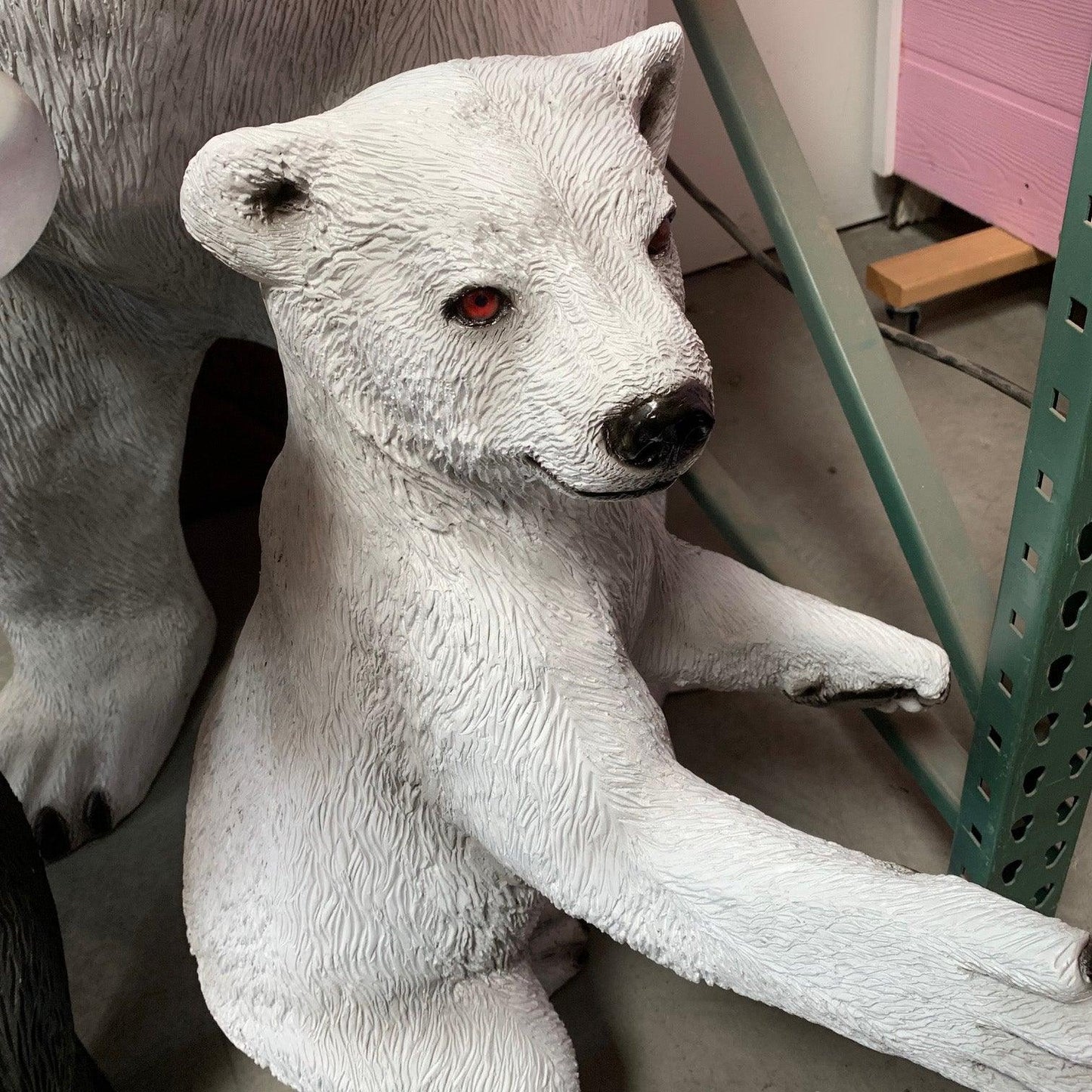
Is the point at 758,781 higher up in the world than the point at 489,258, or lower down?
lower down

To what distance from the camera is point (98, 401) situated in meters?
0.88

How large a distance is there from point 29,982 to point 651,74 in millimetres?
655

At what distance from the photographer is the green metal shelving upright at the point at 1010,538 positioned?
67 centimetres

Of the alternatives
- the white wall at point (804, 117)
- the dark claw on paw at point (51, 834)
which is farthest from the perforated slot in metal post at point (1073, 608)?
the white wall at point (804, 117)

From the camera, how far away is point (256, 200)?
0.55 metres

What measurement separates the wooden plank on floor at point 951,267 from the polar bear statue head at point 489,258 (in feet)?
3.50

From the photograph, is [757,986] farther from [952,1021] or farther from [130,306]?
[130,306]

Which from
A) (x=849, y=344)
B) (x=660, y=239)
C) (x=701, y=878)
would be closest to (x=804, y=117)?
(x=849, y=344)

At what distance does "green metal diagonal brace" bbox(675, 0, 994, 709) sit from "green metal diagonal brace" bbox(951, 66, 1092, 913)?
6 centimetres

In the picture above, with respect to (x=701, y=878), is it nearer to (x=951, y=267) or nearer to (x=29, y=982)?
(x=29, y=982)

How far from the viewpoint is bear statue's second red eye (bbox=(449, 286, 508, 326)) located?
1.73 feet

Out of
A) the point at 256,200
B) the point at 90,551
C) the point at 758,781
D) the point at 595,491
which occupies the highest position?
the point at 256,200

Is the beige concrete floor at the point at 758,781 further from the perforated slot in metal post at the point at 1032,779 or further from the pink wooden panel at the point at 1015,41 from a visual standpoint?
the pink wooden panel at the point at 1015,41

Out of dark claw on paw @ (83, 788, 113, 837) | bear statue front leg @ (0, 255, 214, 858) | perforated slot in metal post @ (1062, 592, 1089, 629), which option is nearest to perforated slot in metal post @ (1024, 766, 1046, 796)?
perforated slot in metal post @ (1062, 592, 1089, 629)
